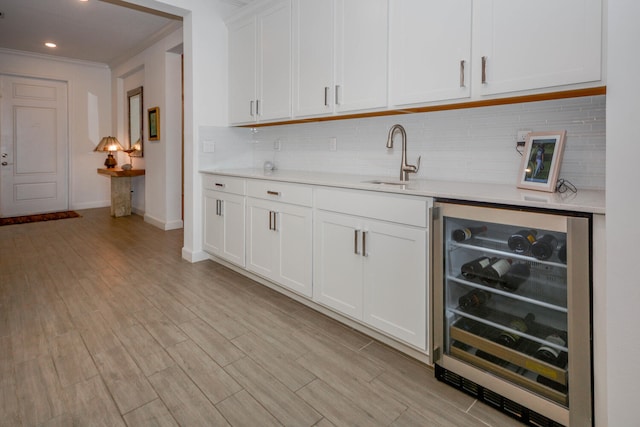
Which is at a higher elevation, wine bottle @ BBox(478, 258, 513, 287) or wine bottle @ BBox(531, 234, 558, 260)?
wine bottle @ BBox(531, 234, 558, 260)

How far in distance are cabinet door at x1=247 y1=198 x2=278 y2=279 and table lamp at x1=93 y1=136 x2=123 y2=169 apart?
487 centimetres

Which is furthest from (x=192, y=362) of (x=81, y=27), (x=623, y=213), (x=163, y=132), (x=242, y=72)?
(x=81, y=27)

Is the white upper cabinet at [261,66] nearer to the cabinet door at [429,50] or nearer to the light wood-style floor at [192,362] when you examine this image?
the cabinet door at [429,50]

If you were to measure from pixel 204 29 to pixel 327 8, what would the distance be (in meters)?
1.59

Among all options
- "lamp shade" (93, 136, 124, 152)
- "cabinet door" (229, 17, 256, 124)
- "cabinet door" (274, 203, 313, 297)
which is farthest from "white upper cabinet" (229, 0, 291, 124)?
"lamp shade" (93, 136, 124, 152)

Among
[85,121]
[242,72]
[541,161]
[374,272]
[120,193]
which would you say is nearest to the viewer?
[541,161]

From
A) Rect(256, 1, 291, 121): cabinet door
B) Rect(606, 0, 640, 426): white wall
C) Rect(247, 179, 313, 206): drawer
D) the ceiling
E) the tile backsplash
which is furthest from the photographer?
the ceiling

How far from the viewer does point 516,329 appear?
164 centimetres

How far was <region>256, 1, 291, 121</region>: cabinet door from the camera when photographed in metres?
3.10

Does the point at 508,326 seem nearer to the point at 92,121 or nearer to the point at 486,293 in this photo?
the point at 486,293

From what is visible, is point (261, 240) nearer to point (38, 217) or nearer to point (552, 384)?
point (552, 384)

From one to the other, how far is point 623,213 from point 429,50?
1.35 metres

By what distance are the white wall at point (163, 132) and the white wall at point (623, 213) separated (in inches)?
193

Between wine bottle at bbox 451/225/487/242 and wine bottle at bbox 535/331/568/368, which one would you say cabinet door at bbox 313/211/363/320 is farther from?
wine bottle at bbox 535/331/568/368
